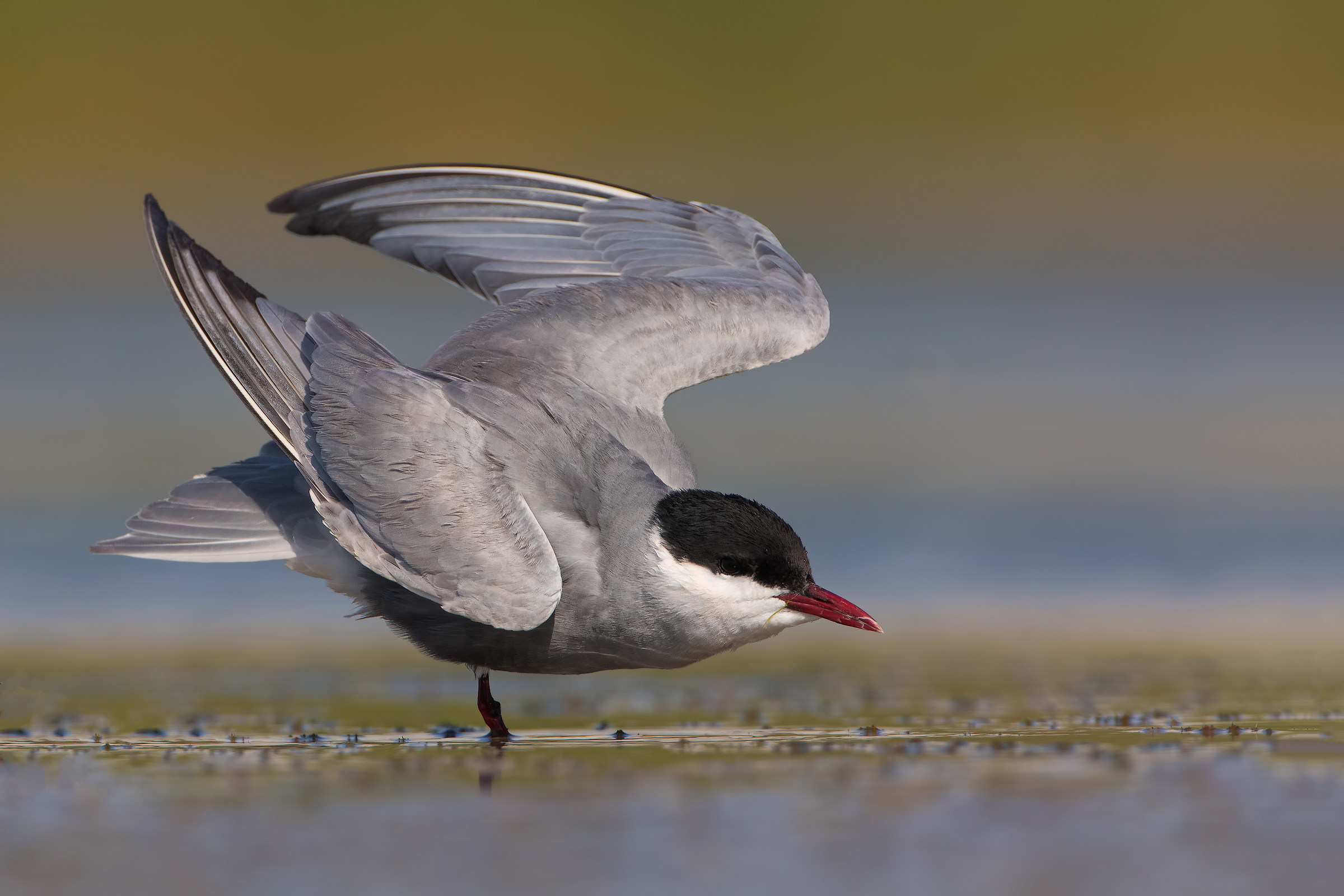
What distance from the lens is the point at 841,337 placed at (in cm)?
1366

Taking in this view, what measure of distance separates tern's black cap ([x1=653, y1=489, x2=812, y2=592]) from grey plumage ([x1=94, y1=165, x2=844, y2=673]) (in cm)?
11

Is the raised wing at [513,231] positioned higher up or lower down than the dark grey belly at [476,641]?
higher up

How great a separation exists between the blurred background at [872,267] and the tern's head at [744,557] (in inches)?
93.0

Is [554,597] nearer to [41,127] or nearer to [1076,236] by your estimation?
[1076,236]

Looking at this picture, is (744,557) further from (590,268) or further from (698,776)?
(590,268)

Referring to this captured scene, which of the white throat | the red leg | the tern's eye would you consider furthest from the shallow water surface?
the tern's eye

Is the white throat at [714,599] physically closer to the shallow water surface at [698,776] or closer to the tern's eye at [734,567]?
the tern's eye at [734,567]

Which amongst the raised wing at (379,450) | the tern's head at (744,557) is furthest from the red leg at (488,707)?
the tern's head at (744,557)

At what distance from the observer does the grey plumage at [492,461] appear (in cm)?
570

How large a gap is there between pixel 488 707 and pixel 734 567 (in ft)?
3.73

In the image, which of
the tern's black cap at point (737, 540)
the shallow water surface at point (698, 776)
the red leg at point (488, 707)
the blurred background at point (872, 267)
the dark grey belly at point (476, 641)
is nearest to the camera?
the shallow water surface at point (698, 776)

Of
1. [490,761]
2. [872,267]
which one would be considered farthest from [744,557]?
[872,267]

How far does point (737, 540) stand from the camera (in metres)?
5.59

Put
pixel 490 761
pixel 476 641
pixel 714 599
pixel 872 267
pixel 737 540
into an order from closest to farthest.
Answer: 1. pixel 490 761
2. pixel 737 540
3. pixel 714 599
4. pixel 476 641
5. pixel 872 267
